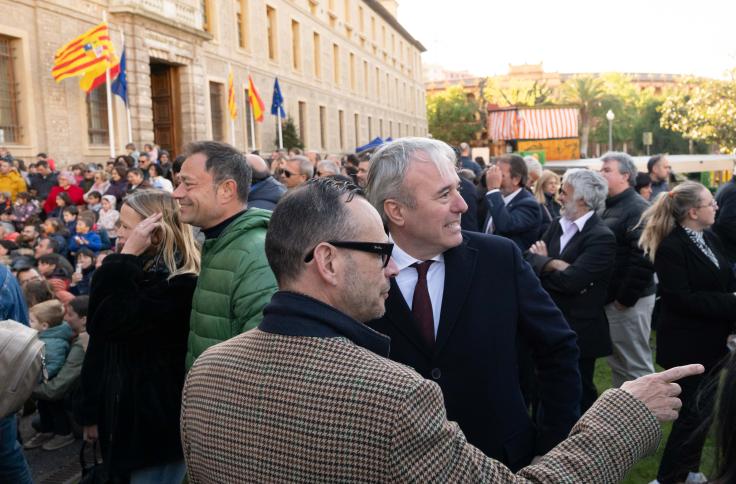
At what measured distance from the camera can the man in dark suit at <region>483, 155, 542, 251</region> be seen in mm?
5656

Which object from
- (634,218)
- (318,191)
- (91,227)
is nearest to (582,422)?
(318,191)

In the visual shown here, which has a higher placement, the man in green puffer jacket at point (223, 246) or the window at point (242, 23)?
the window at point (242, 23)

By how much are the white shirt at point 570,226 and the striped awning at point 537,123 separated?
21894mm

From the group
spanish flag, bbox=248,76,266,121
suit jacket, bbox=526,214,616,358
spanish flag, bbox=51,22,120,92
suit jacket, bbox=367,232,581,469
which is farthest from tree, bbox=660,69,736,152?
suit jacket, bbox=367,232,581,469

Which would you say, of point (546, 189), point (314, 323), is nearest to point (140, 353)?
point (314, 323)

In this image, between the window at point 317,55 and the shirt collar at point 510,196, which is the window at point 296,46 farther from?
the shirt collar at point 510,196

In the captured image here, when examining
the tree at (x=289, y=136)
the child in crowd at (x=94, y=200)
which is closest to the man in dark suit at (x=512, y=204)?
the child in crowd at (x=94, y=200)

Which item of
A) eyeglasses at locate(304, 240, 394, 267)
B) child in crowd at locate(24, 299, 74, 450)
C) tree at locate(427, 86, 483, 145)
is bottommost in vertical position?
child in crowd at locate(24, 299, 74, 450)

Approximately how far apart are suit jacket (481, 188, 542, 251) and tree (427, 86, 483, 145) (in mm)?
60255

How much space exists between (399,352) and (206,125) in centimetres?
1942

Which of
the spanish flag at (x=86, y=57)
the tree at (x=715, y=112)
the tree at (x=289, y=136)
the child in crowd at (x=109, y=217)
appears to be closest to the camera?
the child in crowd at (x=109, y=217)

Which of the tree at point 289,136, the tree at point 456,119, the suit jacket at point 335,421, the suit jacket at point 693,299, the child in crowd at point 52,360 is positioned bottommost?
the child in crowd at point 52,360

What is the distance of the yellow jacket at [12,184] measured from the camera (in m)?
11.6

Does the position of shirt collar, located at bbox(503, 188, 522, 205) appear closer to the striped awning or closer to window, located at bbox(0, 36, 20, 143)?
window, located at bbox(0, 36, 20, 143)
